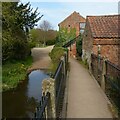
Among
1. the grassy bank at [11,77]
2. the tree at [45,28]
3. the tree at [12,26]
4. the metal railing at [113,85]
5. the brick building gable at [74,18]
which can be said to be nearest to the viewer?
the metal railing at [113,85]

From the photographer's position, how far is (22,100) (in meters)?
15.5

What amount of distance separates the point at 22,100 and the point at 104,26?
379 inches

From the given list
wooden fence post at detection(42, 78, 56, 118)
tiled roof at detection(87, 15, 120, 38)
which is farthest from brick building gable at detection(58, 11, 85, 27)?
wooden fence post at detection(42, 78, 56, 118)

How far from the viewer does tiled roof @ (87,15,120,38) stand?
64.4ft

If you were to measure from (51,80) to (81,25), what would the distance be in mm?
38352

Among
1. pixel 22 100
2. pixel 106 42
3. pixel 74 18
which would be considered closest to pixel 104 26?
pixel 106 42

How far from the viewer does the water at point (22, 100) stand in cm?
1280

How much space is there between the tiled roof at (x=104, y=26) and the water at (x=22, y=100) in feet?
20.5

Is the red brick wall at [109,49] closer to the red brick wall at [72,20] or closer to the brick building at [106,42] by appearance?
the brick building at [106,42]

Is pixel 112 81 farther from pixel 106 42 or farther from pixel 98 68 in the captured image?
pixel 106 42

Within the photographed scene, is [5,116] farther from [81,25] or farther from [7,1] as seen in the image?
[81,25]

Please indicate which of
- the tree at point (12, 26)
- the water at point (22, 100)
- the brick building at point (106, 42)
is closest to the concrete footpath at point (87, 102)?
the water at point (22, 100)

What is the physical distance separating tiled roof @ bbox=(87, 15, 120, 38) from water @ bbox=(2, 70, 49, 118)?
6.25 metres

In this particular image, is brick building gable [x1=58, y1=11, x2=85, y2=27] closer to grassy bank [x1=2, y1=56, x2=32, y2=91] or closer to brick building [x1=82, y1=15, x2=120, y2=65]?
grassy bank [x1=2, y1=56, x2=32, y2=91]
